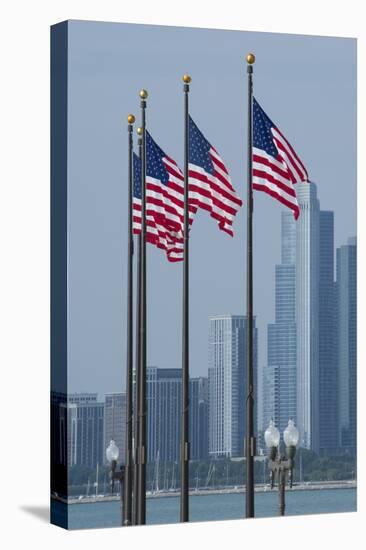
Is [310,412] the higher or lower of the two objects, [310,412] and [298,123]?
the lower

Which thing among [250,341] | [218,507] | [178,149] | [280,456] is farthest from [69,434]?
[178,149]

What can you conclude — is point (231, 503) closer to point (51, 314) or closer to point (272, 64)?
point (51, 314)

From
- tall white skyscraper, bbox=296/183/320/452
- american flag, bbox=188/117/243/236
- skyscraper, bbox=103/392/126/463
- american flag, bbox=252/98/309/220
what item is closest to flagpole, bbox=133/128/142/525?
skyscraper, bbox=103/392/126/463

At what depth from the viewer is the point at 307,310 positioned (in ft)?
98.2

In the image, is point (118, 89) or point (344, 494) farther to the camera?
point (344, 494)

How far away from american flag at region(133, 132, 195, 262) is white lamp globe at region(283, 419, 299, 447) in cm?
293

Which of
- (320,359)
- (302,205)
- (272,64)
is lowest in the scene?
(320,359)

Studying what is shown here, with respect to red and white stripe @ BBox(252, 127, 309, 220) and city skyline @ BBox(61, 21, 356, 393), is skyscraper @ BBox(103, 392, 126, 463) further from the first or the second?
red and white stripe @ BBox(252, 127, 309, 220)

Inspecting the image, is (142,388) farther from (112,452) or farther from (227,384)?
(227,384)

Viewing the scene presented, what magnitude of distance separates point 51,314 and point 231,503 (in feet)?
12.1

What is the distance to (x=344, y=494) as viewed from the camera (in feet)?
98.8

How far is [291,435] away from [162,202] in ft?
12.4

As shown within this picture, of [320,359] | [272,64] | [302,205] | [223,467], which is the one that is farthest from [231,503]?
[272,64]

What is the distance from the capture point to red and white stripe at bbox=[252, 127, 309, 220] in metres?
29.4
